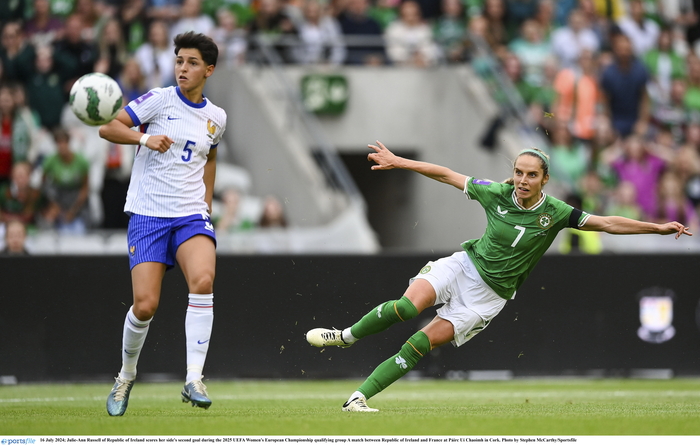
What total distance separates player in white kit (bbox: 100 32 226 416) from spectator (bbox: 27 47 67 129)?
753 cm

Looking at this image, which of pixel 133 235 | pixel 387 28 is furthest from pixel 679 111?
pixel 133 235

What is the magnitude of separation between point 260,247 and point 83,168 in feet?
8.33

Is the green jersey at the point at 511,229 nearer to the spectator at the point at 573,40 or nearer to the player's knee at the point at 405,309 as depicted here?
the player's knee at the point at 405,309

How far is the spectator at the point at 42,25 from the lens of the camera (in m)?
15.1

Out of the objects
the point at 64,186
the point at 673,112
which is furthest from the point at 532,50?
the point at 64,186

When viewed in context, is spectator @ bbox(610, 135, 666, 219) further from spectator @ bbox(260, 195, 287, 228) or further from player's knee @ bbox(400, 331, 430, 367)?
player's knee @ bbox(400, 331, 430, 367)

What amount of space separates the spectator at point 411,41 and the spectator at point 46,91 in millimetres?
5214

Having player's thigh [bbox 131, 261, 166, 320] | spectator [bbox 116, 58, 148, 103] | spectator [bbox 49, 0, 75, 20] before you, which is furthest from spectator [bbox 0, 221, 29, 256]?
player's thigh [bbox 131, 261, 166, 320]

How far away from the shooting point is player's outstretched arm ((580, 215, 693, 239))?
24.5ft

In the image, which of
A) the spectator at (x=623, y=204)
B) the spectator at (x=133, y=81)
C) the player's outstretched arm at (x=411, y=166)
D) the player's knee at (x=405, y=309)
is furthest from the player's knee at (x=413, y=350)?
the spectator at (x=623, y=204)

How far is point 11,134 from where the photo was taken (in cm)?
1415

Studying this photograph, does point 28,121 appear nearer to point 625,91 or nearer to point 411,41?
point 411,41

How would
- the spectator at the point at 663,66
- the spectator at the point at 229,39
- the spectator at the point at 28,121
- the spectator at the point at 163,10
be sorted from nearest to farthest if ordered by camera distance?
the spectator at the point at 28,121
the spectator at the point at 163,10
the spectator at the point at 229,39
the spectator at the point at 663,66

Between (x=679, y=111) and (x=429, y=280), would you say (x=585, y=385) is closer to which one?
(x=429, y=280)
